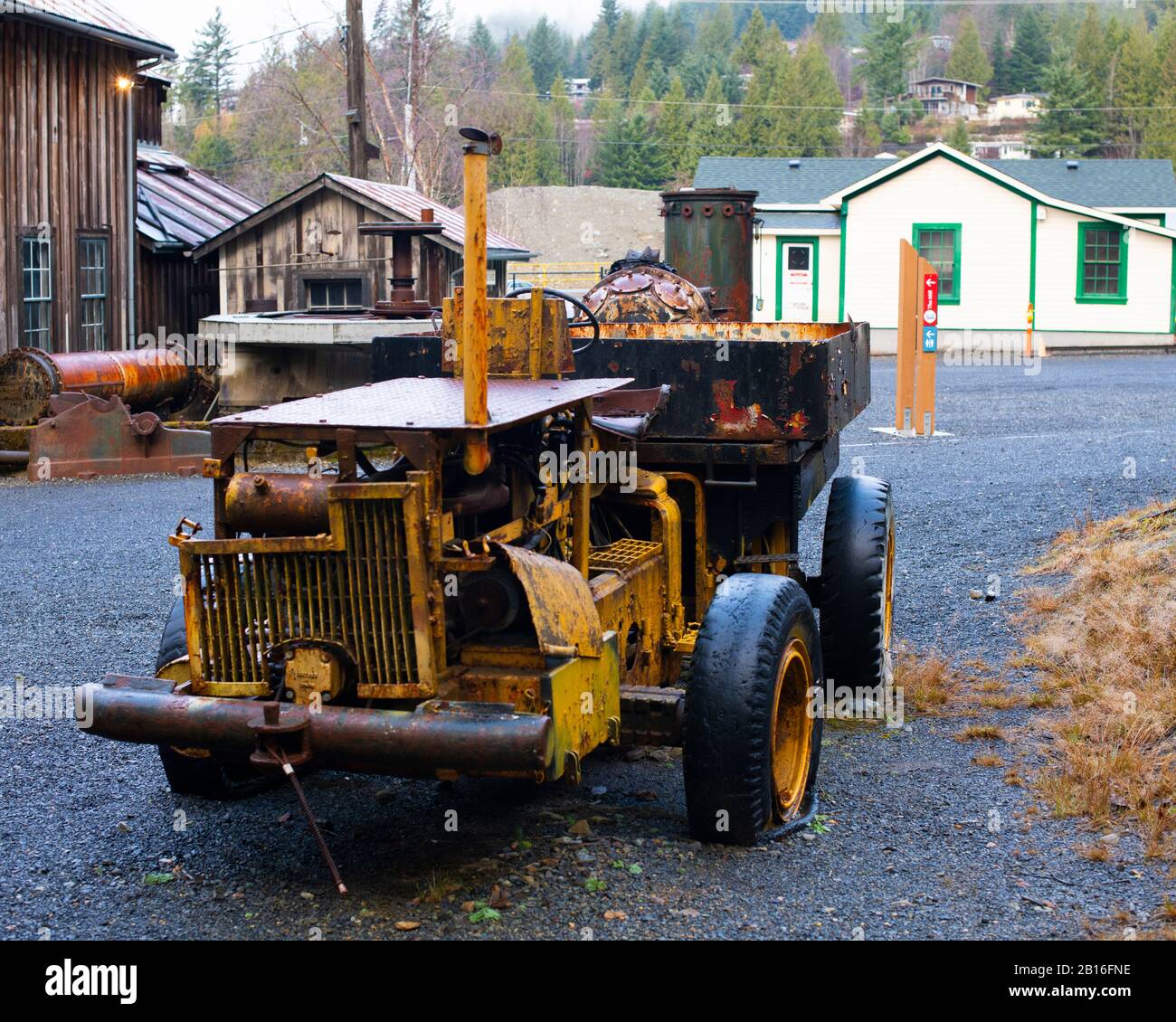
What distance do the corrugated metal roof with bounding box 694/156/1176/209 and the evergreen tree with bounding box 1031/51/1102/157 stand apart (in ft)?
131

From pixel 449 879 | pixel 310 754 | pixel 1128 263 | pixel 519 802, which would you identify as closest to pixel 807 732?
pixel 519 802

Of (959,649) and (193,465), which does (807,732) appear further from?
(193,465)

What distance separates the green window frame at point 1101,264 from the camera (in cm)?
3256

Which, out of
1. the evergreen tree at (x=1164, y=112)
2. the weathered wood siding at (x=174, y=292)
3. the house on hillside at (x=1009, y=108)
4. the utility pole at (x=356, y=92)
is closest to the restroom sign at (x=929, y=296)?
the utility pole at (x=356, y=92)

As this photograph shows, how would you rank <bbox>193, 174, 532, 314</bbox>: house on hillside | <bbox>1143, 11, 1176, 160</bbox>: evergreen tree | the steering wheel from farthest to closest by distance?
<bbox>1143, 11, 1176, 160</bbox>: evergreen tree, <bbox>193, 174, 532, 314</bbox>: house on hillside, the steering wheel

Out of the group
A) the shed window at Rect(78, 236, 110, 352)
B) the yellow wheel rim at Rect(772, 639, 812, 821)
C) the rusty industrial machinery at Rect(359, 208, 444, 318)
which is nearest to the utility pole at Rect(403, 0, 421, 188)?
the shed window at Rect(78, 236, 110, 352)

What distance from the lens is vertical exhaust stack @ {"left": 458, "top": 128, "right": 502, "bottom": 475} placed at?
4.22 metres

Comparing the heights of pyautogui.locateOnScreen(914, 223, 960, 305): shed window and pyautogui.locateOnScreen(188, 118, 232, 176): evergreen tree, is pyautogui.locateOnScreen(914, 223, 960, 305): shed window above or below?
below

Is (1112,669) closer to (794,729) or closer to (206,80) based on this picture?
(794,729)

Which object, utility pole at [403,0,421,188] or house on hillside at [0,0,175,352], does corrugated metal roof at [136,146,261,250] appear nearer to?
house on hillside at [0,0,175,352]

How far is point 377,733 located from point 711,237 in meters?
10.5

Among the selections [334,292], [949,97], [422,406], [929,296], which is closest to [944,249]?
[929,296]

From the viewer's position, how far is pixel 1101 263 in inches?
1289

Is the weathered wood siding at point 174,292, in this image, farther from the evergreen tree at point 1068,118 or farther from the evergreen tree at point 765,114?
the evergreen tree at point 1068,118
